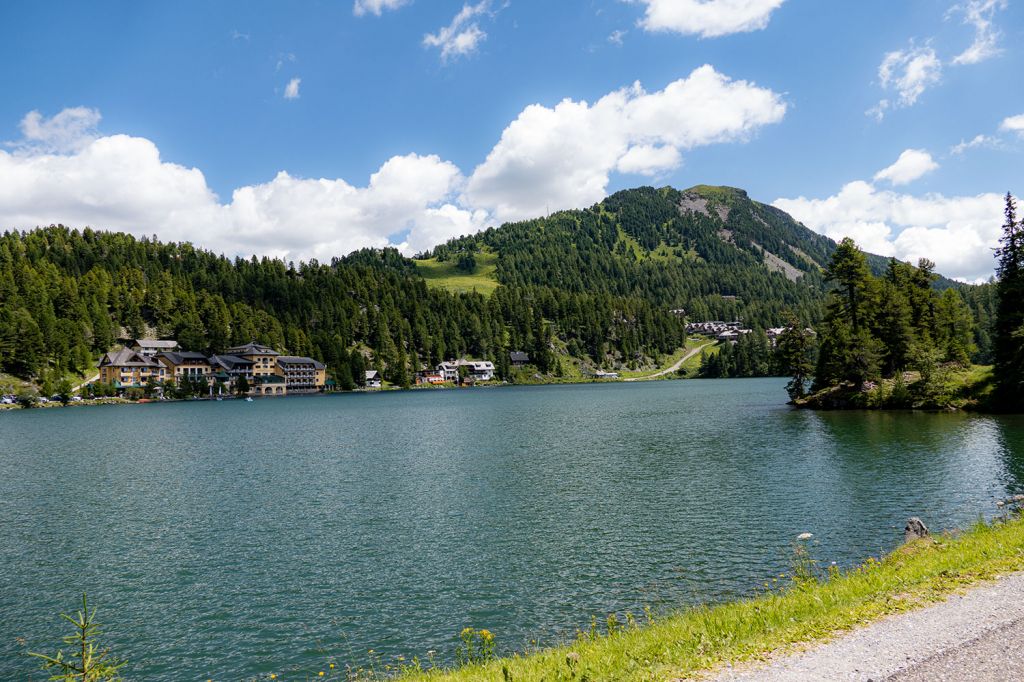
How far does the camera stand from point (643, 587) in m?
23.3

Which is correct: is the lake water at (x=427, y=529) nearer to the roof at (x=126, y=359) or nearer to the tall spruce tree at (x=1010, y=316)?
the tall spruce tree at (x=1010, y=316)

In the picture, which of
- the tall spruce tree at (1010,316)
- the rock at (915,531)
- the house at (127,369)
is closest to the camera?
the rock at (915,531)

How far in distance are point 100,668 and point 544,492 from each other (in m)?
30.5

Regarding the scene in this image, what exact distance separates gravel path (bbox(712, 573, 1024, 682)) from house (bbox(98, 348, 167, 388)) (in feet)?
698

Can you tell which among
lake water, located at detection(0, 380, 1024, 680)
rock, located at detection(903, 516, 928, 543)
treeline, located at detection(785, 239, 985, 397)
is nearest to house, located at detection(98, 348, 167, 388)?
lake water, located at detection(0, 380, 1024, 680)

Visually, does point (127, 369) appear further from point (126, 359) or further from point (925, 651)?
point (925, 651)

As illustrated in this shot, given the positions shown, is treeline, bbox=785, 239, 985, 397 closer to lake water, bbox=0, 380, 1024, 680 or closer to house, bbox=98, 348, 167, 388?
lake water, bbox=0, 380, 1024, 680

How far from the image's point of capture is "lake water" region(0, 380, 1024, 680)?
69.5ft

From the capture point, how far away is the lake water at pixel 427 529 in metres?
21.2

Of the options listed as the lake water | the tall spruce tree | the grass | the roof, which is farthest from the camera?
the roof

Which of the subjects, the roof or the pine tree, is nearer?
the pine tree

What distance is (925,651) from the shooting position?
11.5m

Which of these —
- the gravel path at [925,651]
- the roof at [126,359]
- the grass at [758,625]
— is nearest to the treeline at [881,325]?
the grass at [758,625]

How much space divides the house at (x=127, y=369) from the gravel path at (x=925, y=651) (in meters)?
213
